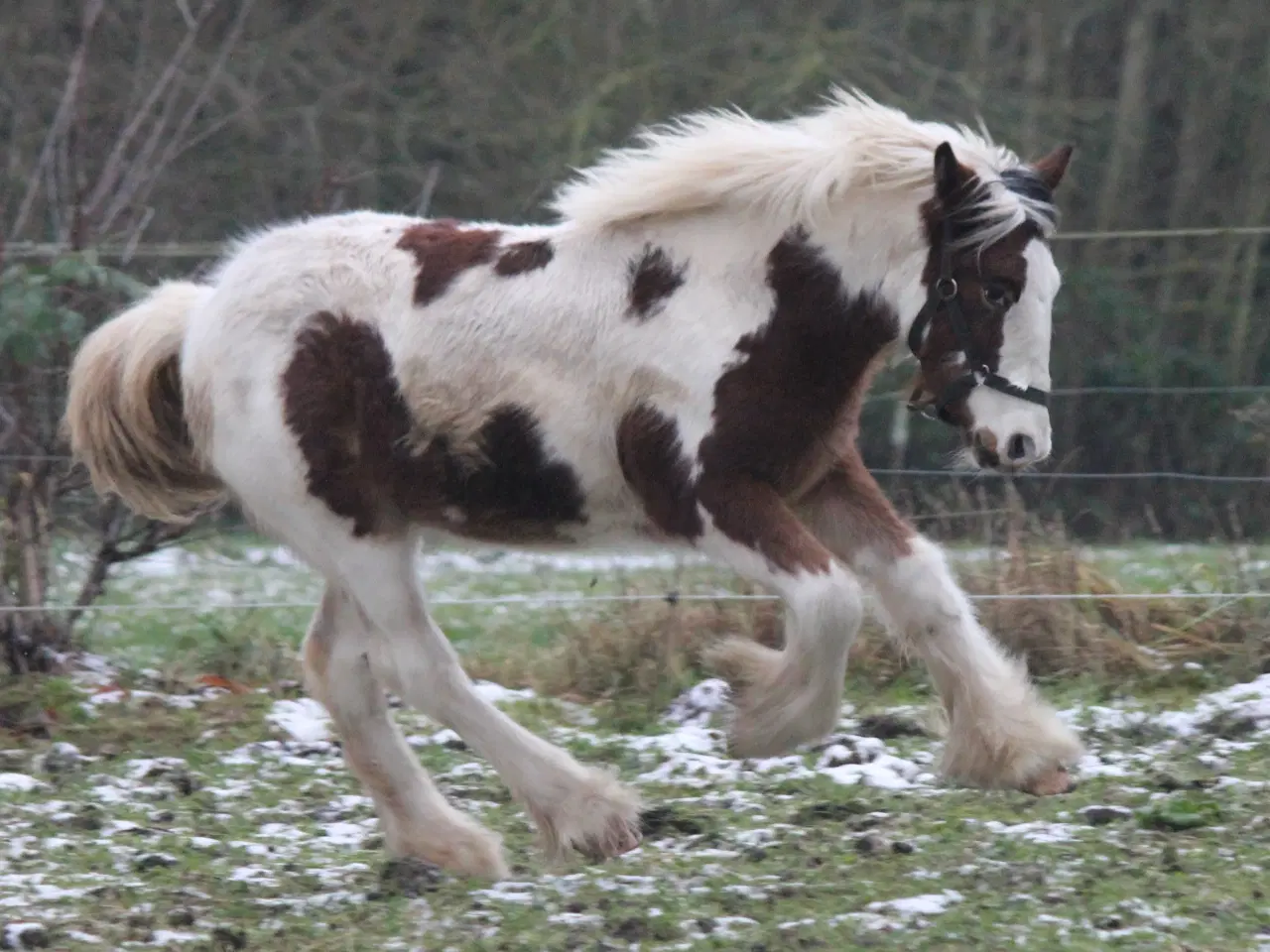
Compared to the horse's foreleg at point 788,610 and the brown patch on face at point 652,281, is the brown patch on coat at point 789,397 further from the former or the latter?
the brown patch on face at point 652,281

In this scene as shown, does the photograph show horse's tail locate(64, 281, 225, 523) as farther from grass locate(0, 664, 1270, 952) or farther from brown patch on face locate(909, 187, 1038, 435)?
brown patch on face locate(909, 187, 1038, 435)

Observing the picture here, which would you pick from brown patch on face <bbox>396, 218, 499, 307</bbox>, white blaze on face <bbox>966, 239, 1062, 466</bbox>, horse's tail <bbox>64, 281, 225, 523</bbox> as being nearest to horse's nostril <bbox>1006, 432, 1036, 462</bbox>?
white blaze on face <bbox>966, 239, 1062, 466</bbox>

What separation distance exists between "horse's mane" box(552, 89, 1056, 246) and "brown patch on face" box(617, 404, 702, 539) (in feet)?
1.79

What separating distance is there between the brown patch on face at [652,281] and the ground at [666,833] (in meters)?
0.96

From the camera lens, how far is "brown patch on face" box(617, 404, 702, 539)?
442 centimetres

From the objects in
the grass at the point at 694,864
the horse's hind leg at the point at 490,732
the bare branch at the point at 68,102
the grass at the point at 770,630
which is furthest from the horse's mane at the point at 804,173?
the bare branch at the point at 68,102

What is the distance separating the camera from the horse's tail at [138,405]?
5.14 metres

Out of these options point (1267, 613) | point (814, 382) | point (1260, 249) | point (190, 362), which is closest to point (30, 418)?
point (190, 362)

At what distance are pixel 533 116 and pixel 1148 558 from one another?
324 inches

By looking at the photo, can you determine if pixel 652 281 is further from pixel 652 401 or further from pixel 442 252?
pixel 442 252

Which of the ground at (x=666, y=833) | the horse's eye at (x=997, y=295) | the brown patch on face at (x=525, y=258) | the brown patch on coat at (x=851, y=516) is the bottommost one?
the ground at (x=666, y=833)

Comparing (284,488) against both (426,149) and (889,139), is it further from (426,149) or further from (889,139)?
(426,149)

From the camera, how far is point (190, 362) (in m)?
4.99

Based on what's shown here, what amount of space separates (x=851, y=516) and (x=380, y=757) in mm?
1341
